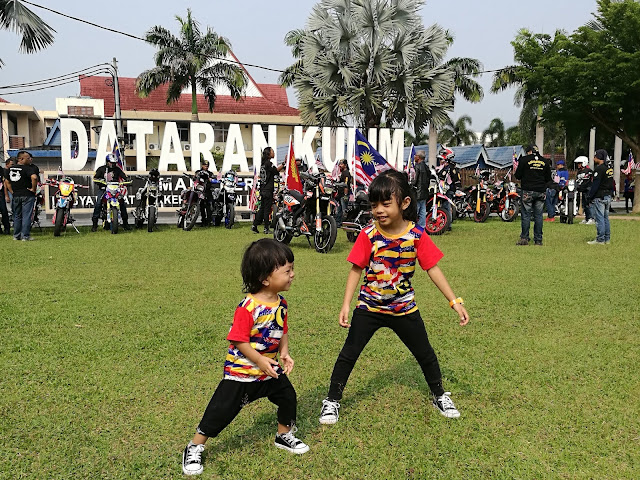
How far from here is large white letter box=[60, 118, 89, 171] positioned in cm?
1600

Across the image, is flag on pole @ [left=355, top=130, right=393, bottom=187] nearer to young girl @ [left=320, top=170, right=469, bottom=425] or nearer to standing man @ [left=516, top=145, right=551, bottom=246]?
standing man @ [left=516, top=145, right=551, bottom=246]

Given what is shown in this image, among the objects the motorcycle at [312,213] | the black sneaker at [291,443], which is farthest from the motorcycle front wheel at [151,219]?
the black sneaker at [291,443]

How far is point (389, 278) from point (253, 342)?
898 mm

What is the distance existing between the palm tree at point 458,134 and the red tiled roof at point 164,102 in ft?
59.8

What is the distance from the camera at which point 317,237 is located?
10.5 metres

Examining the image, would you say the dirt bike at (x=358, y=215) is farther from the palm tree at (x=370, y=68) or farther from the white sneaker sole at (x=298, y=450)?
the palm tree at (x=370, y=68)

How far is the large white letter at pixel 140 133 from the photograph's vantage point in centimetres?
1709

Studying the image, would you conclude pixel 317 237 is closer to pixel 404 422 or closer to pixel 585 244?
pixel 585 244

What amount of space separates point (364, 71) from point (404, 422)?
58.1 ft

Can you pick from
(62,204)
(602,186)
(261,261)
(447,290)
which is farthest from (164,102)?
(261,261)

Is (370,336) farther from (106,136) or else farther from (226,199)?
(106,136)

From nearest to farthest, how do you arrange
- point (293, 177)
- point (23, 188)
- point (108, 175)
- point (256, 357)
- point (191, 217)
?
point (256, 357) → point (293, 177) → point (23, 188) → point (108, 175) → point (191, 217)

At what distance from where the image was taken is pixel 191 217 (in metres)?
14.7

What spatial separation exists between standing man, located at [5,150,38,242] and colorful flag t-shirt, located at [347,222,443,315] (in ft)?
34.1
